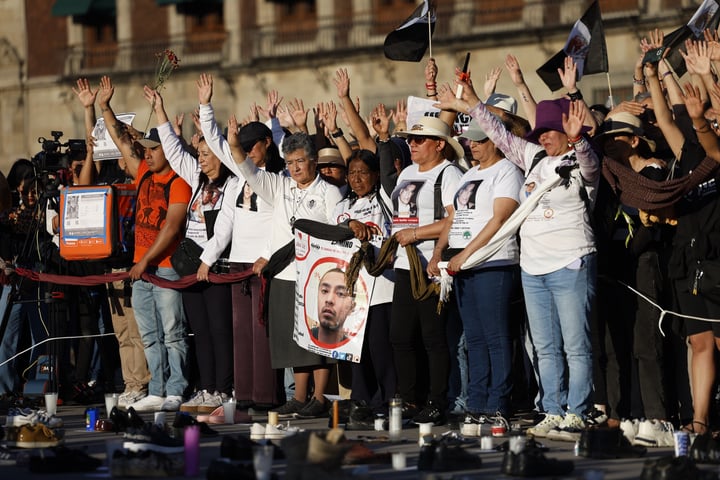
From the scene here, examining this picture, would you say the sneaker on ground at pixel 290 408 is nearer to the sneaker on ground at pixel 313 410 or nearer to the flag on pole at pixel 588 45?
the sneaker on ground at pixel 313 410

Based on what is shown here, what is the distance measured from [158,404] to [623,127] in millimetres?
4615

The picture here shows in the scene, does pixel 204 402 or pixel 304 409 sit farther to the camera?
pixel 204 402

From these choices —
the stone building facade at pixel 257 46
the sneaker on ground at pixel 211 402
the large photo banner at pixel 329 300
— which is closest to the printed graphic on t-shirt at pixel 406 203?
the large photo banner at pixel 329 300

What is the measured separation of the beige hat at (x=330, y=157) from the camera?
41.9ft

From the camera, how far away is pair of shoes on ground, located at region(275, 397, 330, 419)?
1222 centimetres

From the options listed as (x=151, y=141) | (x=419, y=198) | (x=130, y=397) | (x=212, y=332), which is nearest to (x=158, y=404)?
(x=130, y=397)

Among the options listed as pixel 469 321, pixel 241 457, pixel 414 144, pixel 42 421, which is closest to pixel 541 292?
pixel 469 321

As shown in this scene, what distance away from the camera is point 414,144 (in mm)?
11719

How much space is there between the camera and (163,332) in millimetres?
13531

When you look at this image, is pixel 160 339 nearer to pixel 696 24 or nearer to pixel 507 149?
pixel 507 149

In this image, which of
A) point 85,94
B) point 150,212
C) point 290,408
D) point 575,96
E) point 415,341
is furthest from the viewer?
point 85,94

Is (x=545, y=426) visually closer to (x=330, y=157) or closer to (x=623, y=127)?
(x=623, y=127)

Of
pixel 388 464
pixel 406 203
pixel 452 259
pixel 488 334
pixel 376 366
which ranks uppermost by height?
pixel 406 203

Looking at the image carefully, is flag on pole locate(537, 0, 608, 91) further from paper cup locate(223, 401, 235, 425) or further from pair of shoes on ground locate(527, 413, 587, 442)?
paper cup locate(223, 401, 235, 425)
